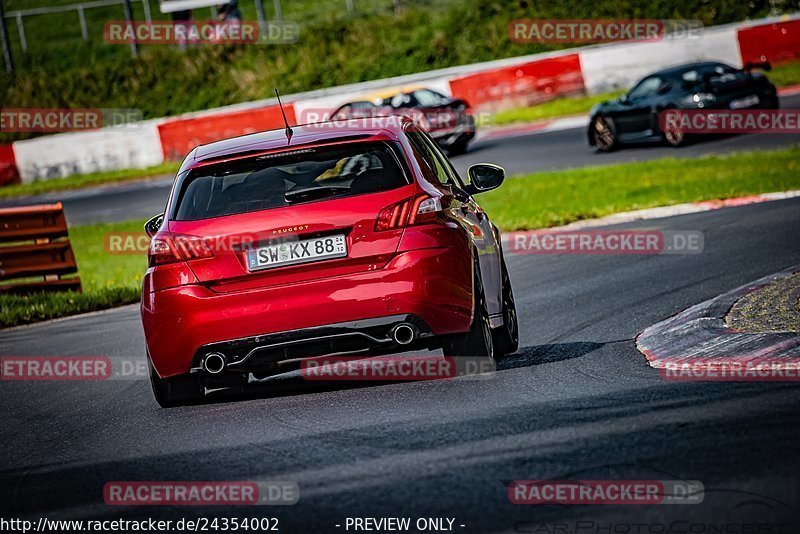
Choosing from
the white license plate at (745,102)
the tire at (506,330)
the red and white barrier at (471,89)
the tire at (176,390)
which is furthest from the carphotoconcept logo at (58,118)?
the tire at (176,390)

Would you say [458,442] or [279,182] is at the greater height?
[279,182]

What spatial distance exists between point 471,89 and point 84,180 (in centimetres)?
993

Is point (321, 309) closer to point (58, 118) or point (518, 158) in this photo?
point (518, 158)

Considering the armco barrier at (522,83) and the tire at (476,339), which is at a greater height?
the tire at (476,339)

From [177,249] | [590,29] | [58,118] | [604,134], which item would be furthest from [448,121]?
[177,249]

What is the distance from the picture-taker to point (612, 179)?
20891 millimetres

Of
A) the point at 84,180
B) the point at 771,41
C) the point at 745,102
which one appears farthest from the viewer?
the point at 84,180

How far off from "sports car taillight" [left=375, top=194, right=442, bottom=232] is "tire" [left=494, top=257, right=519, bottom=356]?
4.50 feet

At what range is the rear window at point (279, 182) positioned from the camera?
7.37m

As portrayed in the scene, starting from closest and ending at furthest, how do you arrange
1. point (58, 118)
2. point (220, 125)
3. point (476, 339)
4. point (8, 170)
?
1. point (476, 339)
2. point (220, 125)
3. point (8, 170)
4. point (58, 118)

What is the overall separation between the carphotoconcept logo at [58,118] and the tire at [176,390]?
110 ft

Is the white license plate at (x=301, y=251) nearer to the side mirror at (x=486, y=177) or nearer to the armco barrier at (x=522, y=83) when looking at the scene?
the side mirror at (x=486, y=177)

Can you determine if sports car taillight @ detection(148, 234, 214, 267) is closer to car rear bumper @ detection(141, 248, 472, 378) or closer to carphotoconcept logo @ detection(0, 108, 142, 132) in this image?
car rear bumper @ detection(141, 248, 472, 378)

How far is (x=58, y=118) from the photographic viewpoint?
42500 mm
